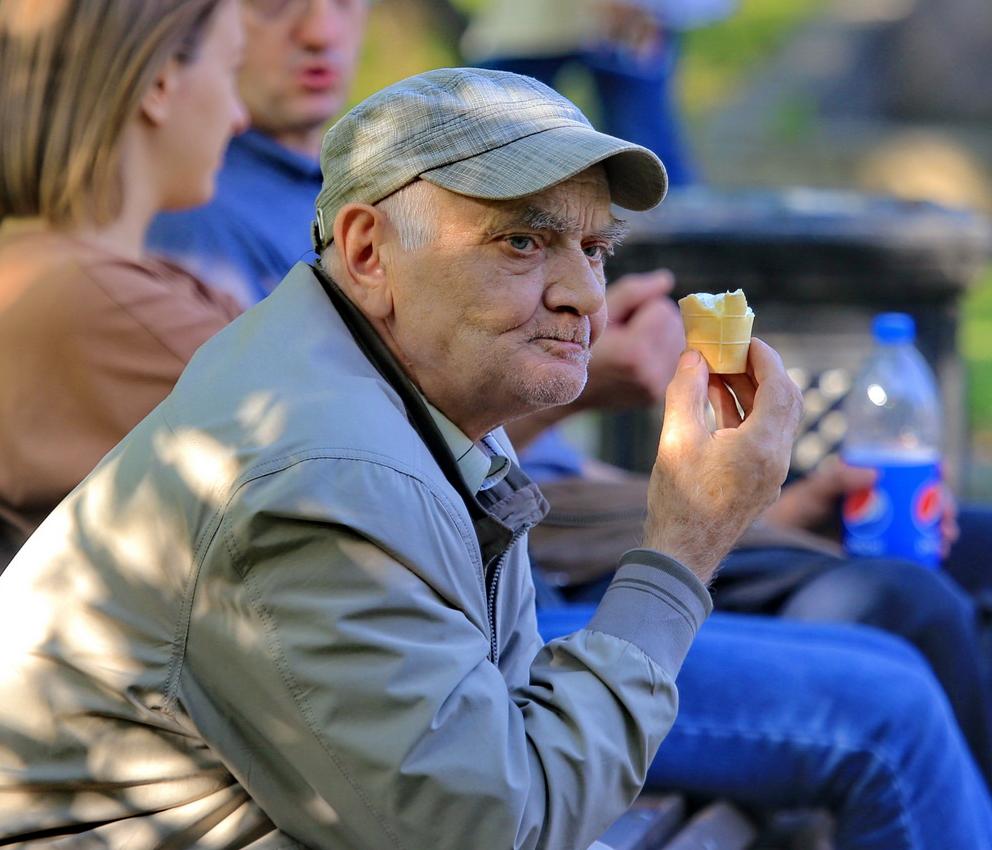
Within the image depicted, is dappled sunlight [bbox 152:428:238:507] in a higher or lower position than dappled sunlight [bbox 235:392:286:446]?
lower

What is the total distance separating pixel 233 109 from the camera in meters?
2.76

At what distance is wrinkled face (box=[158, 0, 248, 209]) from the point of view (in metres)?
2.66

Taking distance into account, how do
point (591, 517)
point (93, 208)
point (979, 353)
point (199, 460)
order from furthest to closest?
point (979, 353), point (591, 517), point (93, 208), point (199, 460)

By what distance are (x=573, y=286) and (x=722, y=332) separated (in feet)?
0.70

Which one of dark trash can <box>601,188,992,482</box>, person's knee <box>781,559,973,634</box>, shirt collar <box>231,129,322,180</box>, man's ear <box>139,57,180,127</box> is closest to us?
man's ear <box>139,57,180,127</box>

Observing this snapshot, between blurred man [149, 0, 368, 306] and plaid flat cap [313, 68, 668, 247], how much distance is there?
1.47 meters

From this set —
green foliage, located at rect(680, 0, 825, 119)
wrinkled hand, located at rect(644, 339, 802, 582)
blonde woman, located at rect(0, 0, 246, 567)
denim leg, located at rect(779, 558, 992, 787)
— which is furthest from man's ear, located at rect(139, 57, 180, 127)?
green foliage, located at rect(680, 0, 825, 119)

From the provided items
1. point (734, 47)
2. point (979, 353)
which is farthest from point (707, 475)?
point (734, 47)

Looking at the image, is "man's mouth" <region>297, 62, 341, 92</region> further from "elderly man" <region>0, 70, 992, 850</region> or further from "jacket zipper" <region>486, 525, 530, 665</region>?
"jacket zipper" <region>486, 525, 530, 665</region>

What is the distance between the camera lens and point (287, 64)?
138 inches

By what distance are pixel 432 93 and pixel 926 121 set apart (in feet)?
39.5

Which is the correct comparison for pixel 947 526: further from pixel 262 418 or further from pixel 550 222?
pixel 262 418

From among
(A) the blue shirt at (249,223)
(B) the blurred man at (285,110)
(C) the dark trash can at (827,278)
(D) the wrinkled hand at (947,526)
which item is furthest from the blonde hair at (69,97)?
(C) the dark trash can at (827,278)

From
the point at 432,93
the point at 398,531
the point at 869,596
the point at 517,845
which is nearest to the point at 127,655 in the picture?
the point at 398,531
